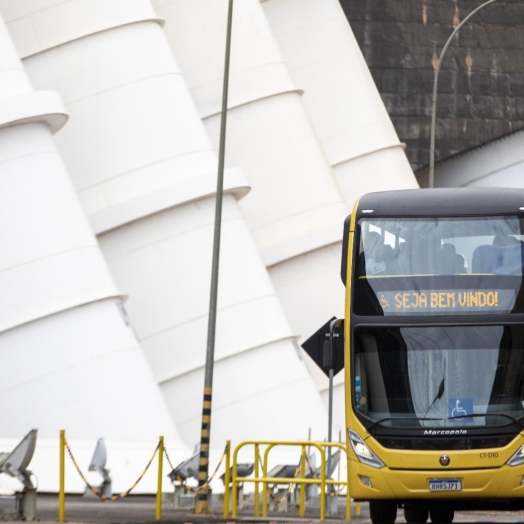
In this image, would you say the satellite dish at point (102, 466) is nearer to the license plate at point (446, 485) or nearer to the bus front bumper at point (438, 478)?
the bus front bumper at point (438, 478)

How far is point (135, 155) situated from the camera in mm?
27719

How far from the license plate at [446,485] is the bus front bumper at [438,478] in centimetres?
2

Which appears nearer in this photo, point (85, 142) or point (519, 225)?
point (519, 225)

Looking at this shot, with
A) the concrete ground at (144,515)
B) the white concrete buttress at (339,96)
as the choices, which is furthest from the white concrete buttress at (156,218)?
the white concrete buttress at (339,96)

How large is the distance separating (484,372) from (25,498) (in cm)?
486

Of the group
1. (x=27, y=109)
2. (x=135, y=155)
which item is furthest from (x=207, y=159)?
(x=27, y=109)

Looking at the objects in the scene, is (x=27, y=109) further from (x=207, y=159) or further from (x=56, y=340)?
(x=207, y=159)

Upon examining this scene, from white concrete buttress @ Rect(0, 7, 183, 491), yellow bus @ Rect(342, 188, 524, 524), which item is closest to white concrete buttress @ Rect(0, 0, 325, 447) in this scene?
white concrete buttress @ Rect(0, 7, 183, 491)

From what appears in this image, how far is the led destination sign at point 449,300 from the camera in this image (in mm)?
14891

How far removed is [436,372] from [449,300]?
0.73 meters

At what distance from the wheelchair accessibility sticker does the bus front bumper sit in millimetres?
535

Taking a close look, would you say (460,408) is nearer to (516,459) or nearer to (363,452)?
(516,459)

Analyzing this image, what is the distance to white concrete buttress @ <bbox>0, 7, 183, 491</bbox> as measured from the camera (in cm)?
2236

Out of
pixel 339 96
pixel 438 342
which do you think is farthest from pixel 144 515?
pixel 339 96
